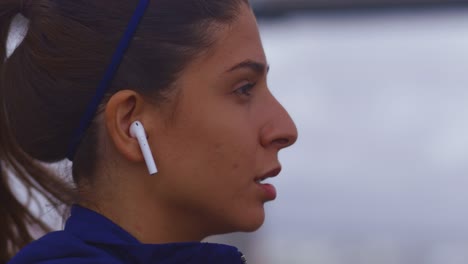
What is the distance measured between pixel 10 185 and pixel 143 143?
414 millimetres

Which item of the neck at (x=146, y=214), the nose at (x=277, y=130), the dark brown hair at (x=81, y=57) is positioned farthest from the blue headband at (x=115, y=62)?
the nose at (x=277, y=130)

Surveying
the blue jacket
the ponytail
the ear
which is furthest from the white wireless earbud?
the ponytail

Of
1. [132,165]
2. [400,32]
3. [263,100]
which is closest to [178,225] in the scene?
[132,165]

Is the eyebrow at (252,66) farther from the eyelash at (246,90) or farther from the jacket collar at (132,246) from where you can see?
the jacket collar at (132,246)

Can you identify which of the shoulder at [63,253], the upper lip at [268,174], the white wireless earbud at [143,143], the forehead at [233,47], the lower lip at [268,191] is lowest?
the shoulder at [63,253]

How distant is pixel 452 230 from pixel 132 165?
95.6 inches

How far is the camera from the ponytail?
5.62ft

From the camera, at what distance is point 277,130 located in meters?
1.54

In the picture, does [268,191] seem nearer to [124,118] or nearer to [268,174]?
[268,174]

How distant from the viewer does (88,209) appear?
5.11 ft

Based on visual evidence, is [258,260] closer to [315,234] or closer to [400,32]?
[315,234]

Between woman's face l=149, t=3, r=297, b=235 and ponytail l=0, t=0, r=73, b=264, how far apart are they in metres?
0.26

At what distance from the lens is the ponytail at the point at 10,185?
5.62 ft

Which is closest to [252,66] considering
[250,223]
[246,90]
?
[246,90]
